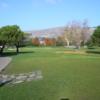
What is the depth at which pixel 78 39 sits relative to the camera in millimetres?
127250

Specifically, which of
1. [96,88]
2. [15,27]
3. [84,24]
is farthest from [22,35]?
[96,88]

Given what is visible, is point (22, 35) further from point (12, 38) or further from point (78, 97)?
point (78, 97)

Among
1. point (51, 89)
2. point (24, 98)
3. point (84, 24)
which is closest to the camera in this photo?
point (24, 98)

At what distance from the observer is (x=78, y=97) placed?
38.0ft

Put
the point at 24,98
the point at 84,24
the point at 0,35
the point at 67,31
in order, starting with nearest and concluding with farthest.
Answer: the point at 24,98
the point at 0,35
the point at 84,24
the point at 67,31

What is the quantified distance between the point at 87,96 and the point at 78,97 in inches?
16.6

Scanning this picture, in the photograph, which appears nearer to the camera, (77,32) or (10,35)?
(10,35)

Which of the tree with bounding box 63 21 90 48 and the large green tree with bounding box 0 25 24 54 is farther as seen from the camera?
the tree with bounding box 63 21 90 48

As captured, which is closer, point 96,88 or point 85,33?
point 96,88

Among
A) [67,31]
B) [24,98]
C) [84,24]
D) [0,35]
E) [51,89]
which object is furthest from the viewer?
[67,31]

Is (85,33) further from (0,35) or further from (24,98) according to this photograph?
(24,98)

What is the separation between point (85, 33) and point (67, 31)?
25.4ft

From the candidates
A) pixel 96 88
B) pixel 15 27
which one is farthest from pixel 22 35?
pixel 96 88

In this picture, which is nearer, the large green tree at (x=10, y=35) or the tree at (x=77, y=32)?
the large green tree at (x=10, y=35)
